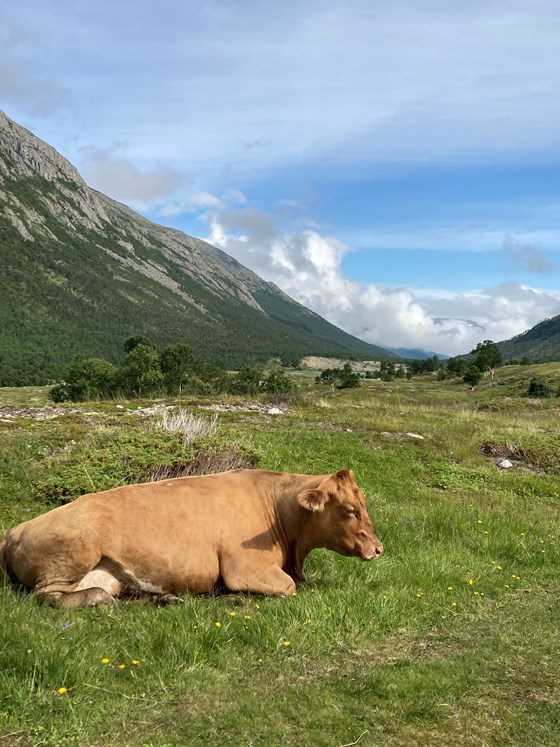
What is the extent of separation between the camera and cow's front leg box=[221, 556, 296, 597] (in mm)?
6805

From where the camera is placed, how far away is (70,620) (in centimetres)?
575

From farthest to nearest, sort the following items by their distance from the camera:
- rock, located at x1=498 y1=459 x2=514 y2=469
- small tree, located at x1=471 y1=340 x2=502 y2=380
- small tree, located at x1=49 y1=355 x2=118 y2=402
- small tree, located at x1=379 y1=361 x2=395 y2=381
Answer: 1. small tree, located at x1=379 y1=361 x2=395 y2=381
2. small tree, located at x1=471 y1=340 x2=502 y2=380
3. small tree, located at x1=49 y1=355 x2=118 y2=402
4. rock, located at x1=498 y1=459 x2=514 y2=469

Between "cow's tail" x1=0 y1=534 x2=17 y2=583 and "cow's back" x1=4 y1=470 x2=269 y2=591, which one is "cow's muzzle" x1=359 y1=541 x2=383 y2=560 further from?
"cow's tail" x1=0 y1=534 x2=17 y2=583

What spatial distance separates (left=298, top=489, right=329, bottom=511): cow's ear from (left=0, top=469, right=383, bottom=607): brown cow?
0.5 inches

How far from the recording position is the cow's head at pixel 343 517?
7113mm

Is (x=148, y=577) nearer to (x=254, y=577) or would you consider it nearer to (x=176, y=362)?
(x=254, y=577)

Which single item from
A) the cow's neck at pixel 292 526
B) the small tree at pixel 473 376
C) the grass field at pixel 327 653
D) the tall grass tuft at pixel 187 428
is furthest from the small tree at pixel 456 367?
the cow's neck at pixel 292 526

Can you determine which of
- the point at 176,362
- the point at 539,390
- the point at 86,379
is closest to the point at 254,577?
the point at 86,379

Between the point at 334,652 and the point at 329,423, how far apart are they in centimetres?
1874

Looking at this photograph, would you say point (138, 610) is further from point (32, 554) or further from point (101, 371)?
point (101, 371)

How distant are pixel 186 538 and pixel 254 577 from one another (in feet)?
3.21

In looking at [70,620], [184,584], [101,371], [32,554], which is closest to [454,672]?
[184,584]

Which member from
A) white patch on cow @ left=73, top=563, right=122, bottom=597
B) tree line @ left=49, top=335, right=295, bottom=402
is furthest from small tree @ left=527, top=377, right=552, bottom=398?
white patch on cow @ left=73, top=563, right=122, bottom=597

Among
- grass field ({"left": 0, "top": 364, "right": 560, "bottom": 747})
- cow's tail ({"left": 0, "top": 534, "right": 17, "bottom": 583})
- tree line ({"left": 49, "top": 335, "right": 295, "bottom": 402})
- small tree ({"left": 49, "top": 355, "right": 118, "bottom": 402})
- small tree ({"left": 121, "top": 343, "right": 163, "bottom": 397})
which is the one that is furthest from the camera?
small tree ({"left": 49, "top": 355, "right": 118, "bottom": 402})
